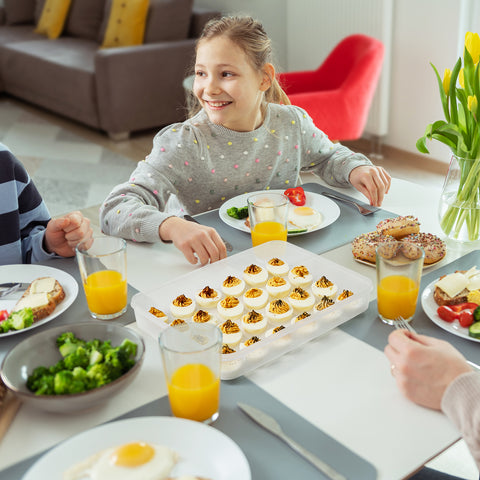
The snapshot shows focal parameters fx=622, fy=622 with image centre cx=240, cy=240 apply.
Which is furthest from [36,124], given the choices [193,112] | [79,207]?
[193,112]

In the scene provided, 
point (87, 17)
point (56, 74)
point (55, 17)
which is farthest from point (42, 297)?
point (55, 17)

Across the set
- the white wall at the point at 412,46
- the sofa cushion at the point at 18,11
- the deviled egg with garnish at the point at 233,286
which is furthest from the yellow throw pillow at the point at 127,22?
the deviled egg with garnish at the point at 233,286

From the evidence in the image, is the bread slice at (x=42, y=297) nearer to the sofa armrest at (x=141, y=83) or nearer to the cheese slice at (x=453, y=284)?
the cheese slice at (x=453, y=284)

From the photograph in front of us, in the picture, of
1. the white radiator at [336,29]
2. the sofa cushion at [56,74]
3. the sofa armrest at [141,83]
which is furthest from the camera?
the sofa cushion at [56,74]

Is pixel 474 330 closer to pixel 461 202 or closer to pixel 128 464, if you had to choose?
pixel 461 202

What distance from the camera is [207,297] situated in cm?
115

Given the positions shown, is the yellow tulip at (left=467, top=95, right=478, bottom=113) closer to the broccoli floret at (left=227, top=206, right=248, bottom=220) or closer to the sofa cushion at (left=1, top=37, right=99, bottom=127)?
the broccoli floret at (left=227, top=206, right=248, bottom=220)

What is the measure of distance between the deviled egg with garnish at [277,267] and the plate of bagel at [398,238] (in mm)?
187

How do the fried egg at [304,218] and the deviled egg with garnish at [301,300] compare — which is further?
the fried egg at [304,218]

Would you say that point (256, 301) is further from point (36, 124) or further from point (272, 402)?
point (36, 124)

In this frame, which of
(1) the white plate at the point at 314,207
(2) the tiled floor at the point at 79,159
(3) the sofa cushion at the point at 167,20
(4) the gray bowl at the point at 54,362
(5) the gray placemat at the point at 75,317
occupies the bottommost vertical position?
(2) the tiled floor at the point at 79,159

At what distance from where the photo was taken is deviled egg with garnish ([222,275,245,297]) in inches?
46.3

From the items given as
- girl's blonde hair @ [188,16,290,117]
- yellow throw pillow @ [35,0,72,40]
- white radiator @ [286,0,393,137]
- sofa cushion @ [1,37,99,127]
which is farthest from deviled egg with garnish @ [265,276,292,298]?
yellow throw pillow @ [35,0,72,40]

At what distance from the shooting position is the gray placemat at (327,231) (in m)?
1.43
